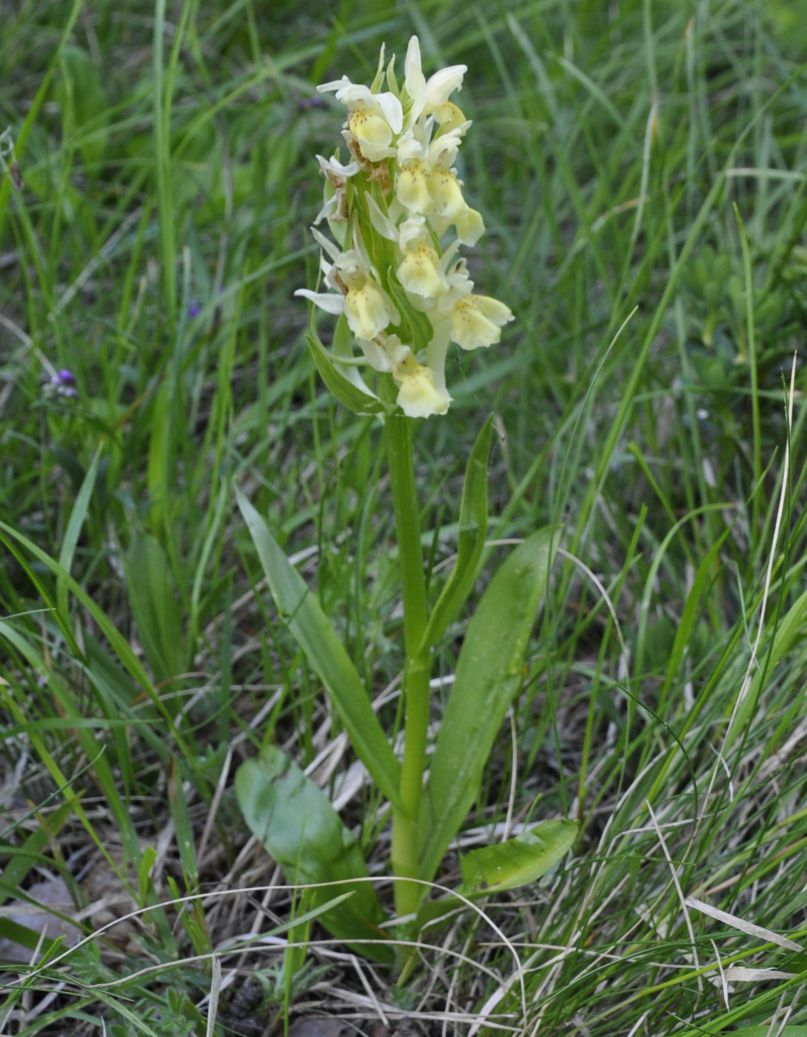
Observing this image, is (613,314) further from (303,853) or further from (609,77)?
(609,77)

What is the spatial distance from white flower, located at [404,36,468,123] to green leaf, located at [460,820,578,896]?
86cm

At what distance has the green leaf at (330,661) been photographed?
1438 millimetres

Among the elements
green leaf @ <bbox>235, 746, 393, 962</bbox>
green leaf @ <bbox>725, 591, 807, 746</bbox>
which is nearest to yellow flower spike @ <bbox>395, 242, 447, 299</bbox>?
green leaf @ <bbox>725, 591, 807, 746</bbox>

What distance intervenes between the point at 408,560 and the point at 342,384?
242 millimetres

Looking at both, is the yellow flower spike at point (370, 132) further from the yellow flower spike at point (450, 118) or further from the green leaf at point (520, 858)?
the green leaf at point (520, 858)

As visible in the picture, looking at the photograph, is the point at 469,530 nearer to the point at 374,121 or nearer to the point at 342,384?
the point at 342,384

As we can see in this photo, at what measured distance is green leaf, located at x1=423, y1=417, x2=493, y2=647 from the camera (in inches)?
52.6

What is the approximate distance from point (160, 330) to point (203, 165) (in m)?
0.60

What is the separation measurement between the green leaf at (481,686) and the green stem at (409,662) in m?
0.05

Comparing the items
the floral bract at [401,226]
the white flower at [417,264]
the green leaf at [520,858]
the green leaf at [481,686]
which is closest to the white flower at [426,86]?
the floral bract at [401,226]

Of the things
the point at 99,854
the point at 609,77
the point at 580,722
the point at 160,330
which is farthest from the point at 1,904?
the point at 609,77

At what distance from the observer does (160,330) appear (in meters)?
2.15

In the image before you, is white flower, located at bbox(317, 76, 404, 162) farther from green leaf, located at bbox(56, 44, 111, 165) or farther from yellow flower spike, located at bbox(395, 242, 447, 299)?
green leaf, located at bbox(56, 44, 111, 165)

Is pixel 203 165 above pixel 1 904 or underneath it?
above
